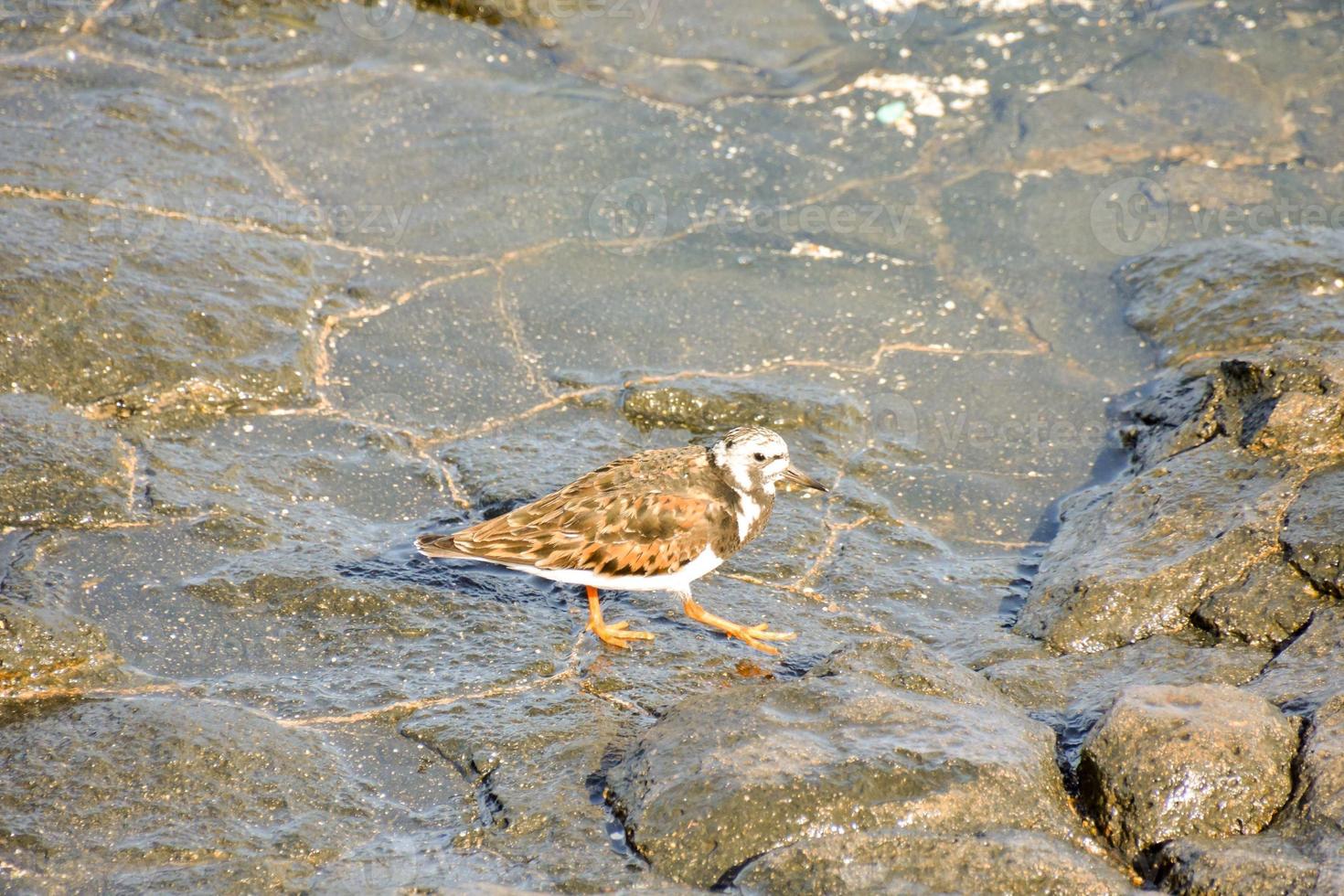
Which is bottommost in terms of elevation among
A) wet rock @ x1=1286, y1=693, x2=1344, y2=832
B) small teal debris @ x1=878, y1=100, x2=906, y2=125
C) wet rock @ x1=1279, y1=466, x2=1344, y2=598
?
wet rock @ x1=1286, y1=693, x2=1344, y2=832

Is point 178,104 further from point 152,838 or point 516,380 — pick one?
point 152,838

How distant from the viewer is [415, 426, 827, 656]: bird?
200 inches

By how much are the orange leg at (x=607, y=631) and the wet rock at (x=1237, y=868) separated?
2.23m

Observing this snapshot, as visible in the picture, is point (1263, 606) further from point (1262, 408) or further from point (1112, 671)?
point (1262, 408)

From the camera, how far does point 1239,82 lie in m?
9.30

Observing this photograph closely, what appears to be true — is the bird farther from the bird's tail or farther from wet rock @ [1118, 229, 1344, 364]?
wet rock @ [1118, 229, 1344, 364]

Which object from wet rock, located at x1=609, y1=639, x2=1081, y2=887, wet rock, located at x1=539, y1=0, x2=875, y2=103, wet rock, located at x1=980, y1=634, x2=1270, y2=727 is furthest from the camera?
wet rock, located at x1=539, y1=0, x2=875, y2=103

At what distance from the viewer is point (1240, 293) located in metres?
7.17

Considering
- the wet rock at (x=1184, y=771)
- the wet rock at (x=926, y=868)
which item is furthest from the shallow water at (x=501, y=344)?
the wet rock at (x=1184, y=771)

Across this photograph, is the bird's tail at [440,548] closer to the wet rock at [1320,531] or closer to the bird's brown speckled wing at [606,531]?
the bird's brown speckled wing at [606,531]

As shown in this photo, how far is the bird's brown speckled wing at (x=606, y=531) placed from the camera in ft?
16.6

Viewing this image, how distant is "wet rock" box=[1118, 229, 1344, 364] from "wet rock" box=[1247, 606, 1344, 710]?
2445mm

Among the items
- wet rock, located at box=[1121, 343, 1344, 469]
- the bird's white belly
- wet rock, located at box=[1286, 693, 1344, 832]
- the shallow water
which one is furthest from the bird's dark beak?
wet rock, located at box=[1286, 693, 1344, 832]

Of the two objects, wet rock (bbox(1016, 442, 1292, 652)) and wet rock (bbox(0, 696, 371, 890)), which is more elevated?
wet rock (bbox(1016, 442, 1292, 652))
